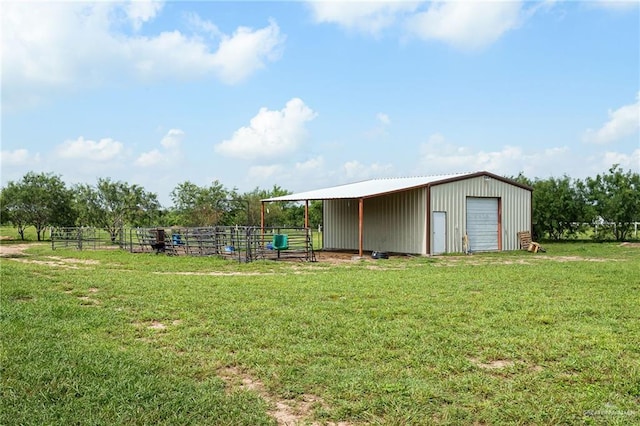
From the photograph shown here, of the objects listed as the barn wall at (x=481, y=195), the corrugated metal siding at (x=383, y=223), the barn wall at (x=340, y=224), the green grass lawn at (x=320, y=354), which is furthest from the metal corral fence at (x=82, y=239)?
the green grass lawn at (x=320, y=354)

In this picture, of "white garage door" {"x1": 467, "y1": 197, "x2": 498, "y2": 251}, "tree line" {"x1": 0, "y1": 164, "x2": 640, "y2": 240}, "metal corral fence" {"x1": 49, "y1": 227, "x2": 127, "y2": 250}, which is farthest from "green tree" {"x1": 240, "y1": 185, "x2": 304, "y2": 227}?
"white garage door" {"x1": 467, "y1": 197, "x2": 498, "y2": 251}

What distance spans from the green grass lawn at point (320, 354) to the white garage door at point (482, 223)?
11.7 m

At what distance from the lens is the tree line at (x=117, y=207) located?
31266 mm

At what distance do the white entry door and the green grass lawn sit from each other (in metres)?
10.4

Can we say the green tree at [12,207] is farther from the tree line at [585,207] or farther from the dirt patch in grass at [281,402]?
the dirt patch in grass at [281,402]

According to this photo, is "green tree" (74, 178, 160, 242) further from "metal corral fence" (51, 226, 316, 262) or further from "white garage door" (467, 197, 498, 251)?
"white garage door" (467, 197, 498, 251)

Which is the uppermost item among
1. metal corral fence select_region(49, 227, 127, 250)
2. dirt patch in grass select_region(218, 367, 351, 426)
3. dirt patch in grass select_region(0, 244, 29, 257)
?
metal corral fence select_region(49, 227, 127, 250)

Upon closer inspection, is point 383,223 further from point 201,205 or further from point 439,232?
point 201,205

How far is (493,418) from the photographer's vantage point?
3758 millimetres

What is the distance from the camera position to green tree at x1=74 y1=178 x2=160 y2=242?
3116 cm

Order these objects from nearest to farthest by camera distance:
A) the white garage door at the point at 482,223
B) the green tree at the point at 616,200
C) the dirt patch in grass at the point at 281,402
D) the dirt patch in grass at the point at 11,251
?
the dirt patch in grass at the point at 281,402 < the dirt patch in grass at the point at 11,251 < the white garage door at the point at 482,223 < the green tree at the point at 616,200

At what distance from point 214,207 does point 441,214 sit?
18.8 metres

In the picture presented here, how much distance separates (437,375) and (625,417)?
4.62 ft

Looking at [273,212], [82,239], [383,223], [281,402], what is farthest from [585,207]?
[281,402]
